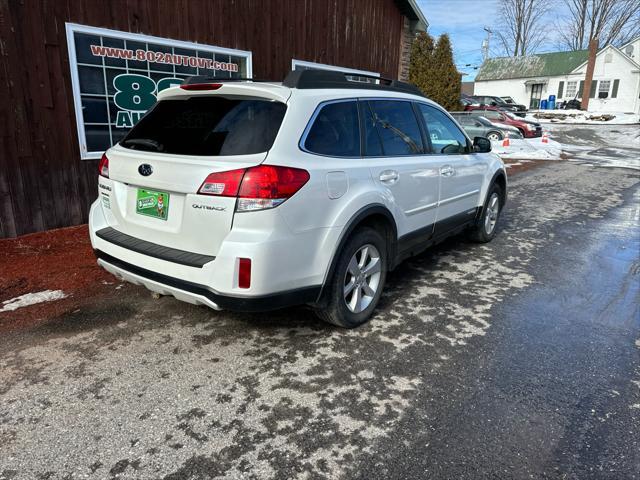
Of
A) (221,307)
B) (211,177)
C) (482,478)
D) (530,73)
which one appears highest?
(530,73)

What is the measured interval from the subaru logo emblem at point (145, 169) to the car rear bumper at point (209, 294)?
2.05 ft

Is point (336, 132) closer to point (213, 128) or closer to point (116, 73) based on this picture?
point (213, 128)

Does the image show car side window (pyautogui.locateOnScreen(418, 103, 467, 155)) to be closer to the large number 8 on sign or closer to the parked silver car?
the large number 8 on sign

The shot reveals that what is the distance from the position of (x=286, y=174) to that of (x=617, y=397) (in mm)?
2394

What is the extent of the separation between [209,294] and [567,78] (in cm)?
4891

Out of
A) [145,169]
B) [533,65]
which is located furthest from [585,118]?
[145,169]

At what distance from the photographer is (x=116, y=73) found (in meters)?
6.51

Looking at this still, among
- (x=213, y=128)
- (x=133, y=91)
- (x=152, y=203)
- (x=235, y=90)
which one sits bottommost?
(x=152, y=203)

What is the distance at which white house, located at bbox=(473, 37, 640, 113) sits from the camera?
39906 mm

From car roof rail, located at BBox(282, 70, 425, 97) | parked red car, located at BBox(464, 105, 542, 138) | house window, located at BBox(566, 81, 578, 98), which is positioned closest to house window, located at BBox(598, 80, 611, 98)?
house window, located at BBox(566, 81, 578, 98)

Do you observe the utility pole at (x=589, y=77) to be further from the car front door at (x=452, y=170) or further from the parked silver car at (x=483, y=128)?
the car front door at (x=452, y=170)

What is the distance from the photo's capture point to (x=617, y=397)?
2871 millimetres

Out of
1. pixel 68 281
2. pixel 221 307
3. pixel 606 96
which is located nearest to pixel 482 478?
pixel 221 307

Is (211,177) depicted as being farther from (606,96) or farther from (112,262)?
(606,96)
